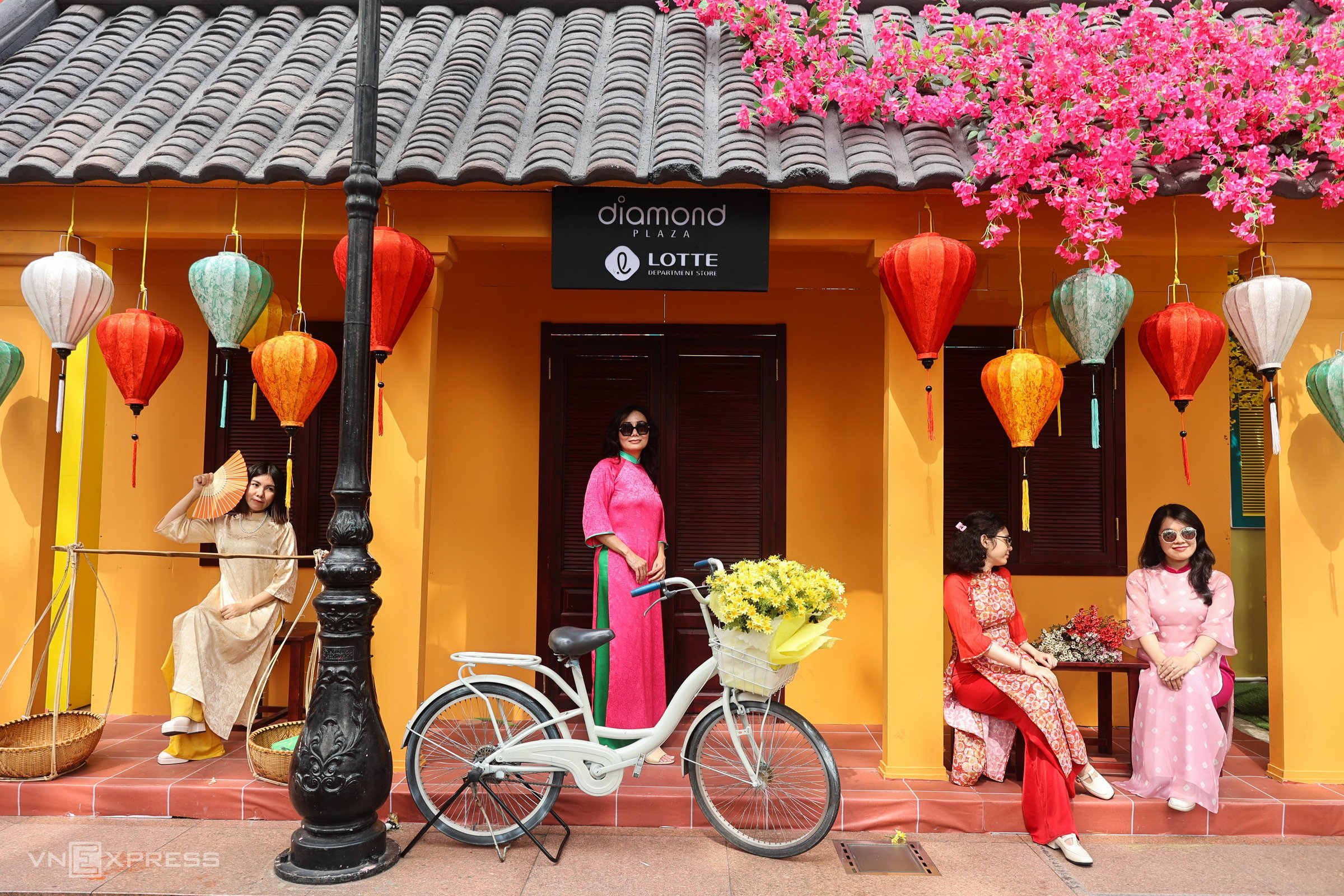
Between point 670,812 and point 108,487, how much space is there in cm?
479

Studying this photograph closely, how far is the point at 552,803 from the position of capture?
4.33 metres

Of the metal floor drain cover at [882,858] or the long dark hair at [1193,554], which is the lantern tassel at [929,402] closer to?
the long dark hair at [1193,554]

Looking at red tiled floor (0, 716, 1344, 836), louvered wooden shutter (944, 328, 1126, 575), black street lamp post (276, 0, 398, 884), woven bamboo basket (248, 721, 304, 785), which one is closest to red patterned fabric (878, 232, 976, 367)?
louvered wooden shutter (944, 328, 1126, 575)

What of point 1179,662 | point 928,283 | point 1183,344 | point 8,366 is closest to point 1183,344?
point 1183,344

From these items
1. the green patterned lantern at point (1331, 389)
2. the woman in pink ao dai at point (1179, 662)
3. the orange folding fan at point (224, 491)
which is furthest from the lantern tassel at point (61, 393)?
the green patterned lantern at point (1331, 389)

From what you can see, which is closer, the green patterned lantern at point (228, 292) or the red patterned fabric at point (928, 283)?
the red patterned fabric at point (928, 283)

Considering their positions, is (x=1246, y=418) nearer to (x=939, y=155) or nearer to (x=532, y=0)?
(x=939, y=155)

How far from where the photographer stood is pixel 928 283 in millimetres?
4500

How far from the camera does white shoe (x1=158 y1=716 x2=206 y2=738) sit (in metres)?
4.97

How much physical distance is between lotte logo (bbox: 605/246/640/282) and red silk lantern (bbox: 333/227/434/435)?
102 centimetres

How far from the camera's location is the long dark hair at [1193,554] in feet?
15.6

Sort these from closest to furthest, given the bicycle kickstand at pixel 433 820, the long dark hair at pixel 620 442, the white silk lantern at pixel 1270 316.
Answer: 1. the bicycle kickstand at pixel 433 820
2. the white silk lantern at pixel 1270 316
3. the long dark hair at pixel 620 442

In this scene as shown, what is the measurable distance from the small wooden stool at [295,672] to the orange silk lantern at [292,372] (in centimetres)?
157

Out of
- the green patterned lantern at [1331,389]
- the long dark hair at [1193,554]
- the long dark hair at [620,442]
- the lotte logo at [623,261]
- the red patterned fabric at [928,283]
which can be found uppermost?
the lotte logo at [623,261]
